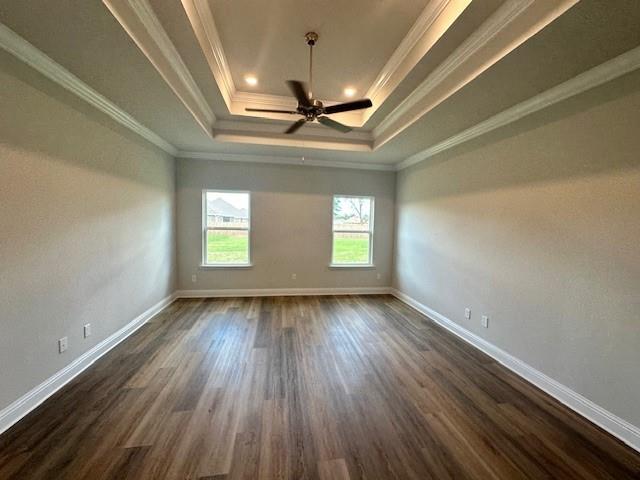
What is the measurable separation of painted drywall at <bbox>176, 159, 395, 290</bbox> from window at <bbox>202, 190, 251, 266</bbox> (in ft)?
0.40

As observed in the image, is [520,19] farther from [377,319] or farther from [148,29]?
[377,319]

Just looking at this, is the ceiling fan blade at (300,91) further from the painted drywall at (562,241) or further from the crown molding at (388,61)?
the painted drywall at (562,241)

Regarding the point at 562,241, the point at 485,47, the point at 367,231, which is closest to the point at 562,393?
the point at 562,241

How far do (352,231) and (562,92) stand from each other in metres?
3.68

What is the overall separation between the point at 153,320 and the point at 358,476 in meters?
3.46

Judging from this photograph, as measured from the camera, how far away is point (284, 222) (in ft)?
16.8

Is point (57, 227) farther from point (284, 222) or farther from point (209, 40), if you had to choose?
point (284, 222)

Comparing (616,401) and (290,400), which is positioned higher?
(616,401)

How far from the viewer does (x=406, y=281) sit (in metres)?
4.95

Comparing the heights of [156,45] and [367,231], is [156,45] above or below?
above

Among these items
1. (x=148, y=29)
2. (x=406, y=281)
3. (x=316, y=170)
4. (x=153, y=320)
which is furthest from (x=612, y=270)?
(x=153, y=320)

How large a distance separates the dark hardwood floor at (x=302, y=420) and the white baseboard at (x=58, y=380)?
6 cm

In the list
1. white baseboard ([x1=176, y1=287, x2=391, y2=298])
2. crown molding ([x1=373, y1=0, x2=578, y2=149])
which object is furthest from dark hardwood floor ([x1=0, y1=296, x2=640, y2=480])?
crown molding ([x1=373, y1=0, x2=578, y2=149])

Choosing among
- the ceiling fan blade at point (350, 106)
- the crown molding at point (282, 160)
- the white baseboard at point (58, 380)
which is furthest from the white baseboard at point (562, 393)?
the white baseboard at point (58, 380)
